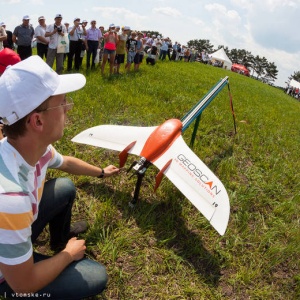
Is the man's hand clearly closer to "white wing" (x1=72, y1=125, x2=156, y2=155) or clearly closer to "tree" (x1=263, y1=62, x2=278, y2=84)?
"white wing" (x1=72, y1=125, x2=156, y2=155)

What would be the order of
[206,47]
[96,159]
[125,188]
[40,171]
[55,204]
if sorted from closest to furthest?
[40,171], [55,204], [125,188], [96,159], [206,47]

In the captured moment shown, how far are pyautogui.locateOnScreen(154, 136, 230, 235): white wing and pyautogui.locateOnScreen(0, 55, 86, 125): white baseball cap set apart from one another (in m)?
2.01

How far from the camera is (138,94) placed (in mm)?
7801

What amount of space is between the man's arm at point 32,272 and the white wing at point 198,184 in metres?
1.56

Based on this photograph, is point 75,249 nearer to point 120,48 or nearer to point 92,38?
point 120,48

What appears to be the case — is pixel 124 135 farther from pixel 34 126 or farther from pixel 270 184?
pixel 270 184

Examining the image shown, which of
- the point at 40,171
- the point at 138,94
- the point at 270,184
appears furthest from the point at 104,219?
the point at 138,94

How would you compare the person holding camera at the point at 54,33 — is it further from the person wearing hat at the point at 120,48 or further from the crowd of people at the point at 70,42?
the person wearing hat at the point at 120,48

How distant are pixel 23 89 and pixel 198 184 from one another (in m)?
2.28

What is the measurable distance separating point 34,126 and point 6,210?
503 millimetres

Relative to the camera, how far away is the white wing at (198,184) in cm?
300

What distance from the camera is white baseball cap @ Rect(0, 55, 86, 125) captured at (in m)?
1.54

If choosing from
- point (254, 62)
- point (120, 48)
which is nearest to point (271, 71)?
point (254, 62)

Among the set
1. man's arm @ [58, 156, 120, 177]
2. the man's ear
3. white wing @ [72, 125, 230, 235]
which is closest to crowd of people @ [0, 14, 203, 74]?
white wing @ [72, 125, 230, 235]
